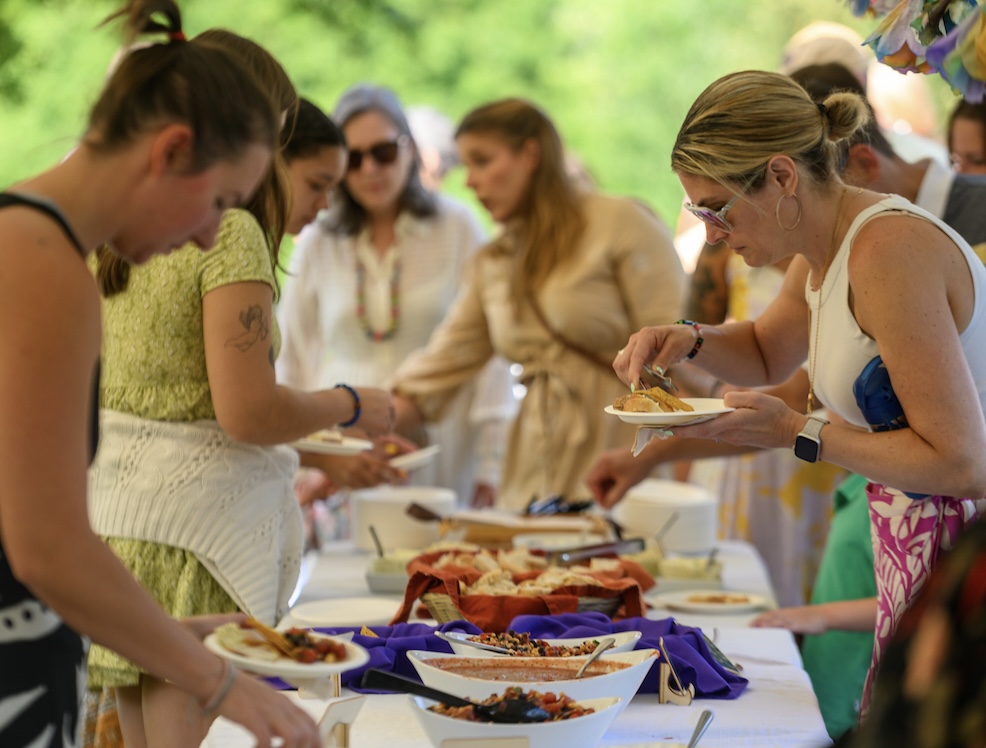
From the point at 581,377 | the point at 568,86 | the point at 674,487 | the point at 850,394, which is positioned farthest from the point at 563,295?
the point at 568,86

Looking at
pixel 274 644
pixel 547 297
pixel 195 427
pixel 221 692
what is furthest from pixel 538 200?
pixel 221 692

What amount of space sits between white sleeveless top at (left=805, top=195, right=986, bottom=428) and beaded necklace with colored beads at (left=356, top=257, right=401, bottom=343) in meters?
2.47

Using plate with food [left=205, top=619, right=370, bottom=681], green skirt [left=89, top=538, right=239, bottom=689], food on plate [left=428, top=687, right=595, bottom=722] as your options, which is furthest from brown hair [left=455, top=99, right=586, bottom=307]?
plate with food [left=205, top=619, right=370, bottom=681]

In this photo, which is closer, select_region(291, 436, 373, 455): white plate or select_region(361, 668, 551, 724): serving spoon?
select_region(361, 668, 551, 724): serving spoon

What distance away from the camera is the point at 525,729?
1.46 meters

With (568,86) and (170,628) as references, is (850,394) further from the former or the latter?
(568,86)

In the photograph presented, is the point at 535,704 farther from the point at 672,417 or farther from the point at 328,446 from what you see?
the point at 328,446

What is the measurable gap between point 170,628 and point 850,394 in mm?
1220

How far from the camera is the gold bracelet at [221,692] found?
125cm

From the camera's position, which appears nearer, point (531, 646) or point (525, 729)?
point (525, 729)

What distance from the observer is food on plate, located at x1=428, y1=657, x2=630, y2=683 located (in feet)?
5.47

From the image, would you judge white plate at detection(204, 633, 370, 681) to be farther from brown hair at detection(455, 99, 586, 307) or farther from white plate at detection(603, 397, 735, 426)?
brown hair at detection(455, 99, 586, 307)

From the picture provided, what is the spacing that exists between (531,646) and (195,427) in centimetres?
74

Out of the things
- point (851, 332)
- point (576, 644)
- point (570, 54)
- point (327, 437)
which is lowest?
point (576, 644)
